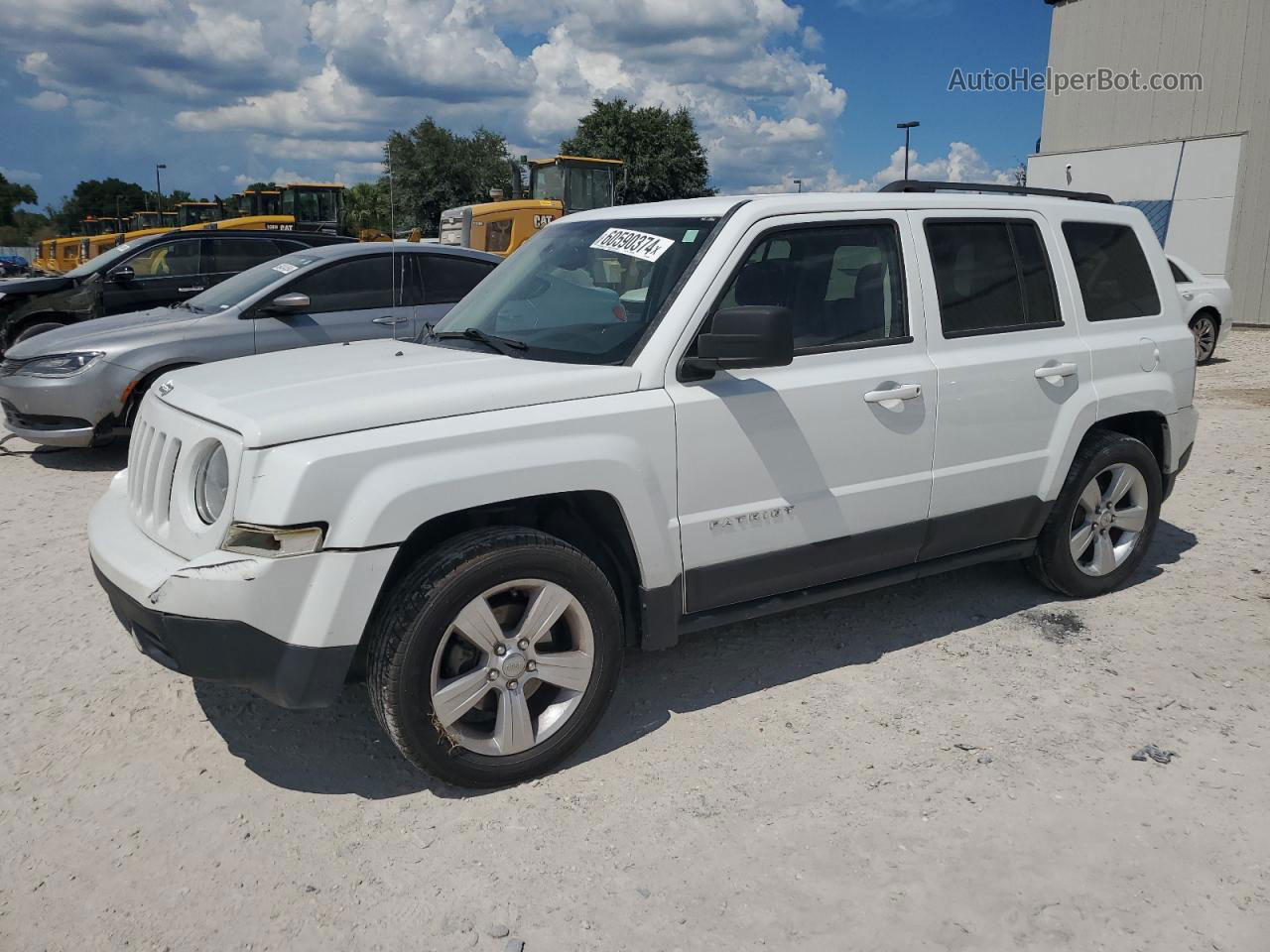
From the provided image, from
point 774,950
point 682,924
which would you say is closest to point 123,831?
point 682,924

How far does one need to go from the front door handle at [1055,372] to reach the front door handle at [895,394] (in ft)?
2.50

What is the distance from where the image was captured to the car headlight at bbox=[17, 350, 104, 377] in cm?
752

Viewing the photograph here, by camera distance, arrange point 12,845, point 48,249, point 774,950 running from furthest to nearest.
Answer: point 48,249 < point 12,845 < point 774,950

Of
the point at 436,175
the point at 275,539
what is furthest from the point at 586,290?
the point at 436,175

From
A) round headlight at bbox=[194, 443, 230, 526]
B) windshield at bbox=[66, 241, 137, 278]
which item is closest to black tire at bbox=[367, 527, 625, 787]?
round headlight at bbox=[194, 443, 230, 526]

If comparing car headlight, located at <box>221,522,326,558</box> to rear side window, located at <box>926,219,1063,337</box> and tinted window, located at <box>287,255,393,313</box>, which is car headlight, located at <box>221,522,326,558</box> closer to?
rear side window, located at <box>926,219,1063,337</box>

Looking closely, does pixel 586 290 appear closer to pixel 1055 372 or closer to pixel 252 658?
pixel 252 658

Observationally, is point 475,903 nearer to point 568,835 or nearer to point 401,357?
point 568,835

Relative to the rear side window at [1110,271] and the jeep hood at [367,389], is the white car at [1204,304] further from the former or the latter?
the jeep hood at [367,389]

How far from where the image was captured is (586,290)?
3.95 m

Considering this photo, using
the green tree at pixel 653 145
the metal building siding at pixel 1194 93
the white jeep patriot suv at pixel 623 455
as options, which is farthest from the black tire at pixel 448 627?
the green tree at pixel 653 145

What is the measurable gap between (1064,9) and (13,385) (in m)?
22.0

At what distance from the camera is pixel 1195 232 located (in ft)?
65.2

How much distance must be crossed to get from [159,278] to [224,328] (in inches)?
163
